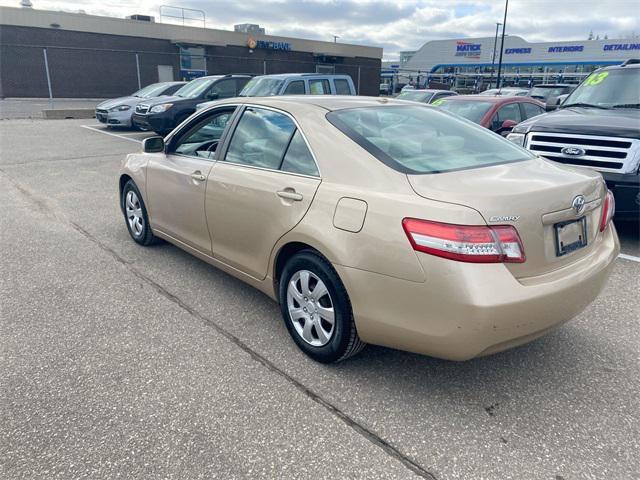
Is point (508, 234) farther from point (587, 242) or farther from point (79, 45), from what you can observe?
point (79, 45)

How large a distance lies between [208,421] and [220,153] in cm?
208

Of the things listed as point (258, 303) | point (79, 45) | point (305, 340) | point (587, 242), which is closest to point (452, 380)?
point (305, 340)

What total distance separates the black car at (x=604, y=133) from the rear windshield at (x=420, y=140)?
2186 millimetres

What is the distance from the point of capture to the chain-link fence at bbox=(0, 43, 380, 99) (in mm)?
26609

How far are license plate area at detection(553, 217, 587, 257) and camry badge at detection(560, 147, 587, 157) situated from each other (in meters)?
2.90

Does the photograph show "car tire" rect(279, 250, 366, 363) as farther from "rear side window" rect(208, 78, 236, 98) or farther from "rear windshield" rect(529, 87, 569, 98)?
"rear windshield" rect(529, 87, 569, 98)

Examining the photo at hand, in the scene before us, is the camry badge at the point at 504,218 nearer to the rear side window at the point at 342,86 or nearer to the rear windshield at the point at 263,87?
the rear windshield at the point at 263,87

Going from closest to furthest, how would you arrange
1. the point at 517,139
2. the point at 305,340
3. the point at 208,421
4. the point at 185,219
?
the point at 208,421 → the point at 305,340 → the point at 185,219 → the point at 517,139

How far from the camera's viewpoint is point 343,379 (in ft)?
9.38

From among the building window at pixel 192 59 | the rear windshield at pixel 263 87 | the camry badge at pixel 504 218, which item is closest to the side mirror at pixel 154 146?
the camry badge at pixel 504 218

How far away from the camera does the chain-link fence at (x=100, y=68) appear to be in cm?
2661

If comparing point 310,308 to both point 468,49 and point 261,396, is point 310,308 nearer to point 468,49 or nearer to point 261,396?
point 261,396

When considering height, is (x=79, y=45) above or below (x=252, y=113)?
above

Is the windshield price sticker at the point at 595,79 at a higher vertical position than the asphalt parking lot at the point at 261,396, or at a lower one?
higher
